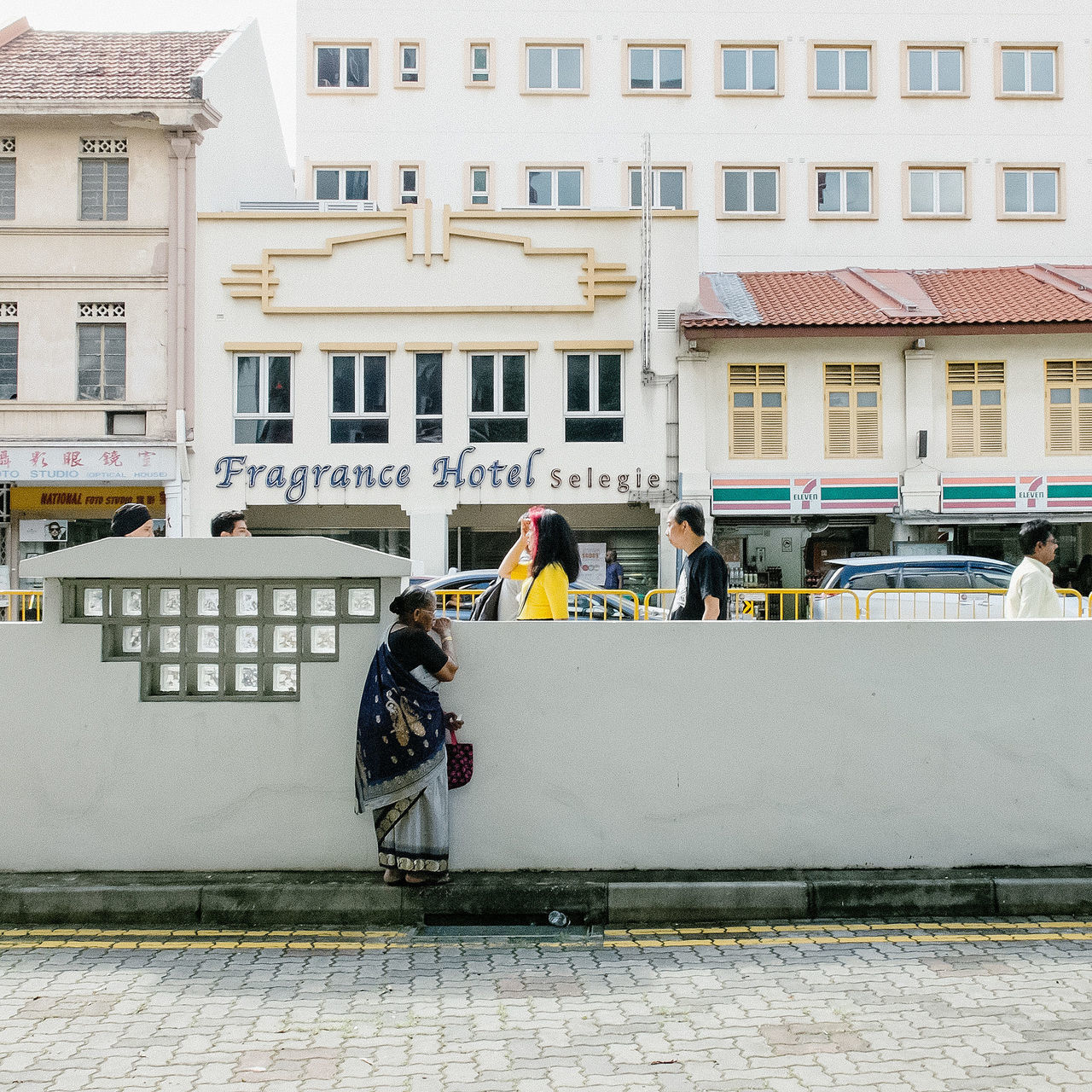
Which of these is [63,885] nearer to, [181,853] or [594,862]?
[181,853]

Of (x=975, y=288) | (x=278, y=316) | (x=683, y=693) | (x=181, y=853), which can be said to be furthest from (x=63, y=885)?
(x=975, y=288)

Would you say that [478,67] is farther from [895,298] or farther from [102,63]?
[895,298]

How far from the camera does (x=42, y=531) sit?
22.2 meters

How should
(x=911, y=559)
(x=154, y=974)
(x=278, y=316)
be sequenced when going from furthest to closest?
1. (x=278, y=316)
2. (x=911, y=559)
3. (x=154, y=974)

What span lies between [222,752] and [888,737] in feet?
11.5

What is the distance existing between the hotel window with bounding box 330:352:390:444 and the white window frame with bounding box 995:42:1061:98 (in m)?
16.9

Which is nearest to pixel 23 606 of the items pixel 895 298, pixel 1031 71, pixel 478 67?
pixel 895 298

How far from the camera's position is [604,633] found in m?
6.03

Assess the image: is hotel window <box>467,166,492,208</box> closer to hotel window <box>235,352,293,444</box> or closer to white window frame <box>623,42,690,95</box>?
white window frame <box>623,42,690,95</box>

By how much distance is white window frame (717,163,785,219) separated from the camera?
1077 inches

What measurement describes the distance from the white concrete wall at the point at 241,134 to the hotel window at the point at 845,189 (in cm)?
1314

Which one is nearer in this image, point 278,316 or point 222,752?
point 222,752

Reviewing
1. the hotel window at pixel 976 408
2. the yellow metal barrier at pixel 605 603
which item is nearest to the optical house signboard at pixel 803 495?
the hotel window at pixel 976 408

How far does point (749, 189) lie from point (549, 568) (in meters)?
23.3
